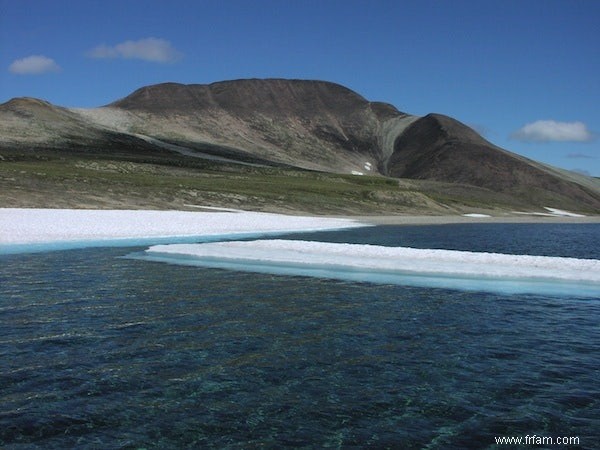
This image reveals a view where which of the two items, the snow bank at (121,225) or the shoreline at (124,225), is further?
the snow bank at (121,225)

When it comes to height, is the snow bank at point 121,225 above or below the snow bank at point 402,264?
above

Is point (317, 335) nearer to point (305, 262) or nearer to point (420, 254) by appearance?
point (305, 262)

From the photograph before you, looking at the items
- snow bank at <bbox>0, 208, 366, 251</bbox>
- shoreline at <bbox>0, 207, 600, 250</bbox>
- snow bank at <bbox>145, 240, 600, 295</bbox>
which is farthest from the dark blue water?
snow bank at <bbox>0, 208, 366, 251</bbox>

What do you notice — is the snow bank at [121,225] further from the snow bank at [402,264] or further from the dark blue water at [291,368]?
the dark blue water at [291,368]

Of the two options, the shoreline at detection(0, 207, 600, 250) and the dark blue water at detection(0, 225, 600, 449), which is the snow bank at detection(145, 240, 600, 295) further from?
the shoreline at detection(0, 207, 600, 250)

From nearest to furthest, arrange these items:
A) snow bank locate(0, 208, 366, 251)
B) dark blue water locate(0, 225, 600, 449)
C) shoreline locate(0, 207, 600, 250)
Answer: dark blue water locate(0, 225, 600, 449), shoreline locate(0, 207, 600, 250), snow bank locate(0, 208, 366, 251)

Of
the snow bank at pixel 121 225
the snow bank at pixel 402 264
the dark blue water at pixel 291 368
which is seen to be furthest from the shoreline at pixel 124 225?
the dark blue water at pixel 291 368

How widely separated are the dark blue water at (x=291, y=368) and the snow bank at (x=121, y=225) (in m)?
24.6

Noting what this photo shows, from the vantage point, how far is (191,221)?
68812mm

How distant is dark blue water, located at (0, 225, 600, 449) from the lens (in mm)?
11383

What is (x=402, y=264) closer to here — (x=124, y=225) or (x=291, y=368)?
(x=291, y=368)

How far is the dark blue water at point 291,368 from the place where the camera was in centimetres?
1138

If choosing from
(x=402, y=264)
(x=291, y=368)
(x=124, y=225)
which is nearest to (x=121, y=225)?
(x=124, y=225)

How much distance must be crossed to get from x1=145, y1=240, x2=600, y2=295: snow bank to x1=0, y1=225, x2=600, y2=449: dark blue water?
4.02 metres
